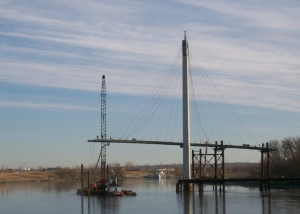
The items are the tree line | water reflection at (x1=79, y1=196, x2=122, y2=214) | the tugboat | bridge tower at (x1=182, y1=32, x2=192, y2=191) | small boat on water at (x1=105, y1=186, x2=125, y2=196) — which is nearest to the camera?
water reflection at (x1=79, y1=196, x2=122, y2=214)

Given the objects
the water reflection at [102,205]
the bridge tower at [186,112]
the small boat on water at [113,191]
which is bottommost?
the water reflection at [102,205]

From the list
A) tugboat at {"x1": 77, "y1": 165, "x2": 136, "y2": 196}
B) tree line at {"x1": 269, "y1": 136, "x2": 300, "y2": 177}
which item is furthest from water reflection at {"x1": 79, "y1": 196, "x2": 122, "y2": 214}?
tree line at {"x1": 269, "y1": 136, "x2": 300, "y2": 177}

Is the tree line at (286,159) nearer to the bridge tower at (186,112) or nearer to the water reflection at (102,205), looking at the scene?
the bridge tower at (186,112)

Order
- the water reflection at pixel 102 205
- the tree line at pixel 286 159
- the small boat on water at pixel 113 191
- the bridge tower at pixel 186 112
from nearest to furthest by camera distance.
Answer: the water reflection at pixel 102 205 < the small boat on water at pixel 113 191 < the bridge tower at pixel 186 112 < the tree line at pixel 286 159

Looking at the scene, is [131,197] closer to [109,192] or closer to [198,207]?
[109,192]

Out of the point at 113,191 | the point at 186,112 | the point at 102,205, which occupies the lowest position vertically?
the point at 102,205

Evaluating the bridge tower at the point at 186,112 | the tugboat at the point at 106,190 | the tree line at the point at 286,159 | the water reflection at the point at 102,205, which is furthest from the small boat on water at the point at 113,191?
the tree line at the point at 286,159

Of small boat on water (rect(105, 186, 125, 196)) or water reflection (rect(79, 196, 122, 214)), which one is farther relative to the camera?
small boat on water (rect(105, 186, 125, 196))

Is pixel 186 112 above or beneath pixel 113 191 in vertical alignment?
above

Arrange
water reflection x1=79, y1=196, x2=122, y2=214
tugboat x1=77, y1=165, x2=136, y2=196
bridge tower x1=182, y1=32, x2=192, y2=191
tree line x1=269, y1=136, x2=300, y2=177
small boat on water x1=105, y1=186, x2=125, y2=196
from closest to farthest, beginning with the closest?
water reflection x1=79, y1=196, x2=122, y2=214
small boat on water x1=105, y1=186, x2=125, y2=196
tugboat x1=77, y1=165, x2=136, y2=196
bridge tower x1=182, y1=32, x2=192, y2=191
tree line x1=269, y1=136, x2=300, y2=177

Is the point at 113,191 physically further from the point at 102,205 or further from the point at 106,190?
the point at 102,205

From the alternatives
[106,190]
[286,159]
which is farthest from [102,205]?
[286,159]

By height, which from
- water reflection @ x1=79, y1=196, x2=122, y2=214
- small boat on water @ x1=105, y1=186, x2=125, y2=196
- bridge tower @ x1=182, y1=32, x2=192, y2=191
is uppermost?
bridge tower @ x1=182, y1=32, x2=192, y2=191

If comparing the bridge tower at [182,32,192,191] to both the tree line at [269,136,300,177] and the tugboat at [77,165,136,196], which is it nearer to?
the tugboat at [77,165,136,196]
